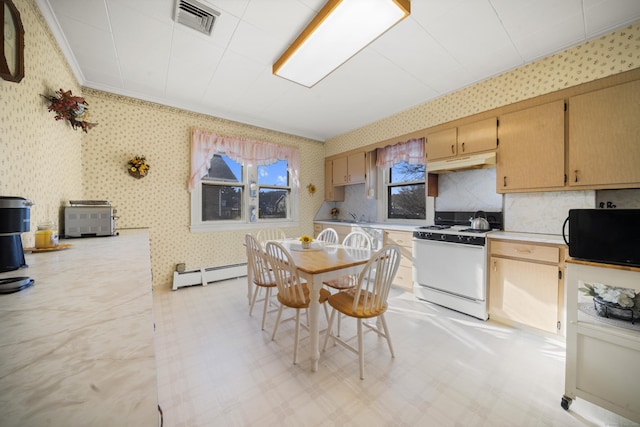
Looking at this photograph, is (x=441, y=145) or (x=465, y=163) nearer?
(x=465, y=163)

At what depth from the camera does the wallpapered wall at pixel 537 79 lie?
6.27ft

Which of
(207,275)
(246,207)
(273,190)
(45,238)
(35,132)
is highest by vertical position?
(35,132)

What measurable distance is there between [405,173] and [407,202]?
483 mm

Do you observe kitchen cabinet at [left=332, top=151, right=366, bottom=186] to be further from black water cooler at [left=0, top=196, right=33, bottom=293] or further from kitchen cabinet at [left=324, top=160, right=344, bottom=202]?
black water cooler at [left=0, top=196, right=33, bottom=293]

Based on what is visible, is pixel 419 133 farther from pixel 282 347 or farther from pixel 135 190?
pixel 135 190

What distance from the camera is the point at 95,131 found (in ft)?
9.35

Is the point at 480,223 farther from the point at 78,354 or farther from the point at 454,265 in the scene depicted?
the point at 78,354

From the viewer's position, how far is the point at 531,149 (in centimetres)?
238

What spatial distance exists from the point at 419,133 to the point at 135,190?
12.9 feet

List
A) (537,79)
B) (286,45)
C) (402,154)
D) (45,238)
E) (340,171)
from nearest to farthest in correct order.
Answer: (45,238) → (286,45) → (537,79) → (402,154) → (340,171)

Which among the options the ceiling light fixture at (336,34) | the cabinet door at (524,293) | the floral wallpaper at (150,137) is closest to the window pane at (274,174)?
the floral wallpaper at (150,137)

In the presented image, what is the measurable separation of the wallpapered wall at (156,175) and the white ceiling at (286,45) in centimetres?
26

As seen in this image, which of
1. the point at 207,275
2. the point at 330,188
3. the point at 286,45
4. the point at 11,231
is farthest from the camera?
the point at 330,188

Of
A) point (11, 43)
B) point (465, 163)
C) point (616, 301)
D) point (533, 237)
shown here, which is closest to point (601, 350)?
point (616, 301)
